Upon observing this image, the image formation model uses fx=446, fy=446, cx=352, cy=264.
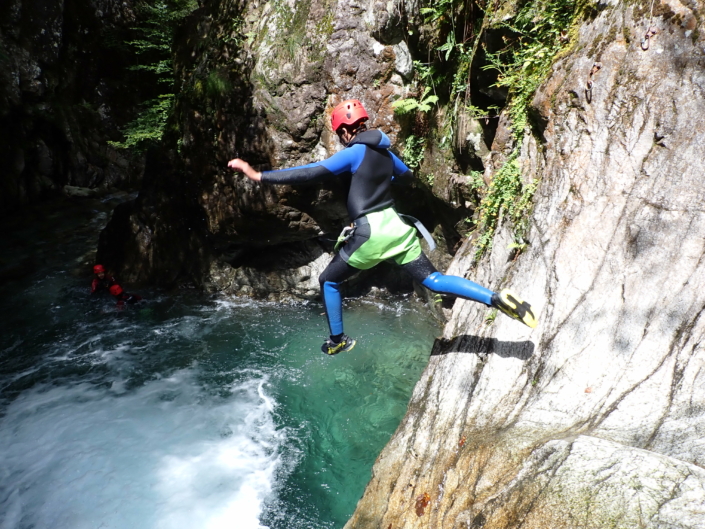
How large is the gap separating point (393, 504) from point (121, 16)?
18.2m

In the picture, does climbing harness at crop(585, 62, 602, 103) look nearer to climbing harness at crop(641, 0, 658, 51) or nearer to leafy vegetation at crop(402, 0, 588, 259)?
climbing harness at crop(641, 0, 658, 51)

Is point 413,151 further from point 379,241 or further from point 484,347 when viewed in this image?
point 484,347

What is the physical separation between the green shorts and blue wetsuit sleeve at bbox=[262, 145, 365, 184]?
0.49 metres

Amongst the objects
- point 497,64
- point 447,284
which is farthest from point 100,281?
point 497,64

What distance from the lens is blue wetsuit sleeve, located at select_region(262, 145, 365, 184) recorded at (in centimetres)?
378

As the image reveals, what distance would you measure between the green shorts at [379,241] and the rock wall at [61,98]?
1393 centimetres

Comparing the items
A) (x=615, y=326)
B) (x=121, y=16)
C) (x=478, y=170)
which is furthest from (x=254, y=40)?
(x=121, y=16)

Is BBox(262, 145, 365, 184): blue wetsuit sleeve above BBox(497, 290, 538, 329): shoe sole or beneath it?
above

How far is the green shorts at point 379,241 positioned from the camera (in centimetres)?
405

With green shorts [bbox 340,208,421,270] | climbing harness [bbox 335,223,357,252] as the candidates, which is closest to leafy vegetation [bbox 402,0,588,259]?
green shorts [bbox 340,208,421,270]

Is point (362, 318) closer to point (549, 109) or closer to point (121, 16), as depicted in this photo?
point (549, 109)

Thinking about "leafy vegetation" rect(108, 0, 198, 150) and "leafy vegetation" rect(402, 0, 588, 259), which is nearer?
"leafy vegetation" rect(402, 0, 588, 259)

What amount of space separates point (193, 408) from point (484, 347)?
4.41 meters

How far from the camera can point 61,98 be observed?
15156 mm
